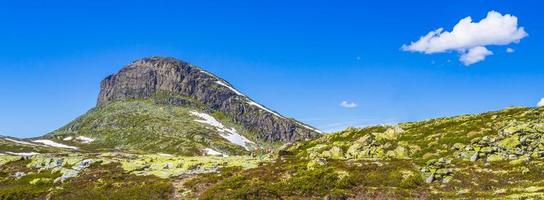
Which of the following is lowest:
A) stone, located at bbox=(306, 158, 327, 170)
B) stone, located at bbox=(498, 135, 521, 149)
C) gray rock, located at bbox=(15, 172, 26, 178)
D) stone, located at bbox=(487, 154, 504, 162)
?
gray rock, located at bbox=(15, 172, 26, 178)

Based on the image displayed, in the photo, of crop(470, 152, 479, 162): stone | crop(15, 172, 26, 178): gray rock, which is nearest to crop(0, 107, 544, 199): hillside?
crop(470, 152, 479, 162): stone

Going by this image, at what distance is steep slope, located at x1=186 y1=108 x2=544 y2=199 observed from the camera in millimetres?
34188

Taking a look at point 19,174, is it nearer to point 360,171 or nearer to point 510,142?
point 360,171

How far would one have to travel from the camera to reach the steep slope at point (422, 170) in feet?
112

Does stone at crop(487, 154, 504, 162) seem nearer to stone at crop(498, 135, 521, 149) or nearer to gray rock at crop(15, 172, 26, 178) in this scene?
stone at crop(498, 135, 521, 149)

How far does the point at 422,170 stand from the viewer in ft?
126

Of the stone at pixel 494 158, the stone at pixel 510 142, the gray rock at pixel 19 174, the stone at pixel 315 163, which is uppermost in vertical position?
the stone at pixel 510 142

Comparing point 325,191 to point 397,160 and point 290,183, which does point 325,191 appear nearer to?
point 290,183

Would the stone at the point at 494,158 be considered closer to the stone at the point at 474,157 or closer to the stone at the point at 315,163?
the stone at the point at 474,157

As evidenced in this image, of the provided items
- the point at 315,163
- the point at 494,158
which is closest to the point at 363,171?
the point at 315,163

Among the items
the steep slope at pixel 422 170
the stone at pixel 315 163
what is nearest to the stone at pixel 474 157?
the steep slope at pixel 422 170

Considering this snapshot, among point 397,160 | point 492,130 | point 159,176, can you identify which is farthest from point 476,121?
point 159,176

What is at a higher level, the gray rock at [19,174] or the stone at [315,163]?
the stone at [315,163]

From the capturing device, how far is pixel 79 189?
1729 inches
